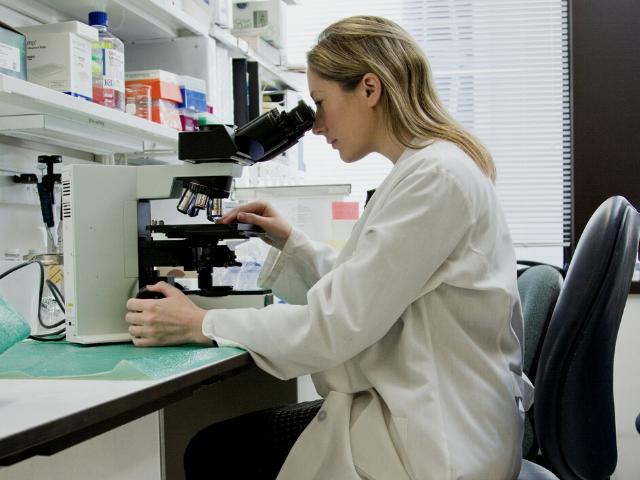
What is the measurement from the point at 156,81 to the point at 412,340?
3.60 feet

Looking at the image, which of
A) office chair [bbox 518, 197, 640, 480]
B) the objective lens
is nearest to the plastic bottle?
the objective lens

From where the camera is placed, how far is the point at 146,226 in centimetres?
123

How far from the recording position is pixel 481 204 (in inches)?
40.4

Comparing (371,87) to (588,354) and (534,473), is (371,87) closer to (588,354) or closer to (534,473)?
(588,354)

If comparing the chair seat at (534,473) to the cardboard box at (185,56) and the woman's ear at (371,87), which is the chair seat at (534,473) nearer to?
the woman's ear at (371,87)

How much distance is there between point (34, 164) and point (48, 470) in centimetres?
115

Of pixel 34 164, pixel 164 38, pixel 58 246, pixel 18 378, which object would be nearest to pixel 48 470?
pixel 18 378

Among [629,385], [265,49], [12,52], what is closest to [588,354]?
[12,52]

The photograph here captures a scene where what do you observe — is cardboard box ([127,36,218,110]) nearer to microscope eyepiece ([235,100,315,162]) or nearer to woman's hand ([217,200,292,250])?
woman's hand ([217,200,292,250])

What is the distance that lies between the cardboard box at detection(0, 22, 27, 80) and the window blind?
6.03 feet

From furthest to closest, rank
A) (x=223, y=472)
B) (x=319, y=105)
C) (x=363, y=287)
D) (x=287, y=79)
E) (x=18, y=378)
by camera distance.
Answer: (x=287, y=79), (x=319, y=105), (x=223, y=472), (x=363, y=287), (x=18, y=378)

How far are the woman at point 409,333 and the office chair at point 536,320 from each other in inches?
12.3

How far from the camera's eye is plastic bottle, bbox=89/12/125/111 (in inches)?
56.4

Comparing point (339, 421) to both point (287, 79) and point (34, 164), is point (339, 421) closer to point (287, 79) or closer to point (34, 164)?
point (34, 164)
